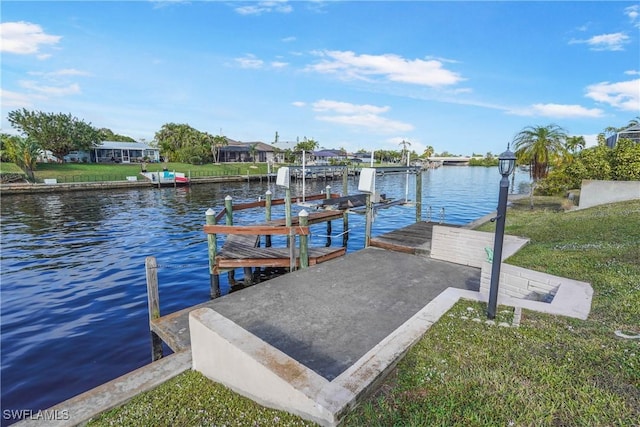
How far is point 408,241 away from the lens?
33.6 feet

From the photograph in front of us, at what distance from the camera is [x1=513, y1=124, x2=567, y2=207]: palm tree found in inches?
849

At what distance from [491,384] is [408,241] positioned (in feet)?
23.8

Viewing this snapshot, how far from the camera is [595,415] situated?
265 cm

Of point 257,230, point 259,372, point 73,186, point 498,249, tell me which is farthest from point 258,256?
point 73,186

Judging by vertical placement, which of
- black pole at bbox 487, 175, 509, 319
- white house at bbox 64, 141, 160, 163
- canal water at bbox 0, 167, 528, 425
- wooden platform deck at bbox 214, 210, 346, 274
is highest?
white house at bbox 64, 141, 160, 163

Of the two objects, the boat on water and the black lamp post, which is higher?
the black lamp post

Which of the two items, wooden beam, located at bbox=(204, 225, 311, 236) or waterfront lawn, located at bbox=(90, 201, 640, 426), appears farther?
wooden beam, located at bbox=(204, 225, 311, 236)

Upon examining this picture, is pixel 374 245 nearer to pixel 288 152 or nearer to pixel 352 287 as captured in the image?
pixel 352 287

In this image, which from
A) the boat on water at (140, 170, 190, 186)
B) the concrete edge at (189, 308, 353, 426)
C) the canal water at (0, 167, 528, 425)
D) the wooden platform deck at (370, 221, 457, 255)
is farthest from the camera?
the boat on water at (140, 170, 190, 186)

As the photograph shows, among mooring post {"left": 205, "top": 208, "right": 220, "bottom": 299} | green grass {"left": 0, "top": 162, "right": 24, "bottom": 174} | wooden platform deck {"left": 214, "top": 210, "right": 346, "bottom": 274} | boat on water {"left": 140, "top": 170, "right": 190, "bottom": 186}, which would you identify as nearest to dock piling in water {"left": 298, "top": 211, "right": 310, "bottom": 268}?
wooden platform deck {"left": 214, "top": 210, "right": 346, "bottom": 274}

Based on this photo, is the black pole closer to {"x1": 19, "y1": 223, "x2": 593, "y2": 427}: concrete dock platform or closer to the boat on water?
{"x1": 19, "y1": 223, "x2": 593, "y2": 427}: concrete dock platform

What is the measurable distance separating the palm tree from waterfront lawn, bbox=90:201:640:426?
2037 cm

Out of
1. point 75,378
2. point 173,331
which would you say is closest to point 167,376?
point 173,331

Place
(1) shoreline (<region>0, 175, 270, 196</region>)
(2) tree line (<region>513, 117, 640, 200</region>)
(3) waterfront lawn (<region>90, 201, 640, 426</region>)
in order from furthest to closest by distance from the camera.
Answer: (1) shoreline (<region>0, 175, 270, 196</region>)
(2) tree line (<region>513, 117, 640, 200</region>)
(3) waterfront lawn (<region>90, 201, 640, 426</region>)
